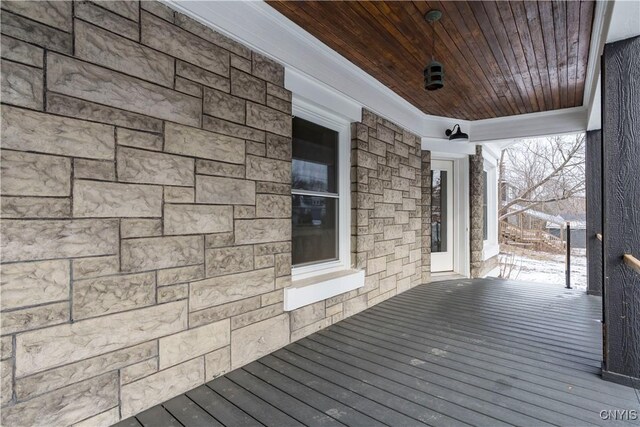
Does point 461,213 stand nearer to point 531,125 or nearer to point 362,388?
point 531,125

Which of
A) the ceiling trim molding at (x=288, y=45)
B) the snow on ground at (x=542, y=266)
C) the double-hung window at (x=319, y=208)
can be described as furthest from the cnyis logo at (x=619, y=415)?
the snow on ground at (x=542, y=266)

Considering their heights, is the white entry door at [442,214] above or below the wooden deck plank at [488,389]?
above

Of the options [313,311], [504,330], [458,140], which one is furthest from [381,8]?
[458,140]

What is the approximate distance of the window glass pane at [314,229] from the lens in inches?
112

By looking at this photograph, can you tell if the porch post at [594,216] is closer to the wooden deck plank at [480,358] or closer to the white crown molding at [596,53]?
the white crown molding at [596,53]

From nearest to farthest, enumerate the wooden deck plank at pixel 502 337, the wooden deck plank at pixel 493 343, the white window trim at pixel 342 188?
the wooden deck plank at pixel 493 343, the wooden deck plank at pixel 502 337, the white window trim at pixel 342 188

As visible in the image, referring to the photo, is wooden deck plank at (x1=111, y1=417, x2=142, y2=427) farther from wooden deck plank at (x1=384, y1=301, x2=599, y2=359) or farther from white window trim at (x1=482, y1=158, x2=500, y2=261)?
white window trim at (x1=482, y1=158, x2=500, y2=261)

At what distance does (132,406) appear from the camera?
1.65m

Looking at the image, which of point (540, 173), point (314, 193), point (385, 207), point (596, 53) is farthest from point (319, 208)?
point (540, 173)

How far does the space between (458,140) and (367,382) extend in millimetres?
4282

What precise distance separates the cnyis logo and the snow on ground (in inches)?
230

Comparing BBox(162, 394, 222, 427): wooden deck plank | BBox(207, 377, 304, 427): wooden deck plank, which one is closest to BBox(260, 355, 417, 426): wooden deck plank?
BBox(207, 377, 304, 427): wooden deck plank

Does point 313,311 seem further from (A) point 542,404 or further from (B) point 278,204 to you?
(A) point 542,404

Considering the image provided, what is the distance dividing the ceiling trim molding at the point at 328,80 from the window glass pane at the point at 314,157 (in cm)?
28
